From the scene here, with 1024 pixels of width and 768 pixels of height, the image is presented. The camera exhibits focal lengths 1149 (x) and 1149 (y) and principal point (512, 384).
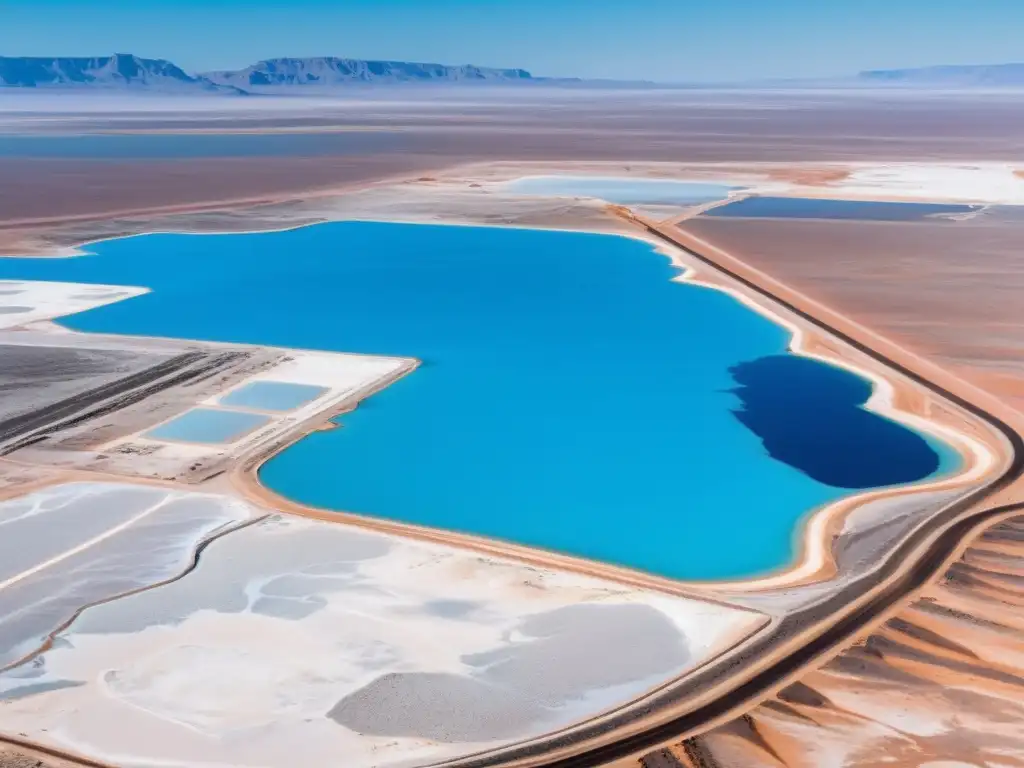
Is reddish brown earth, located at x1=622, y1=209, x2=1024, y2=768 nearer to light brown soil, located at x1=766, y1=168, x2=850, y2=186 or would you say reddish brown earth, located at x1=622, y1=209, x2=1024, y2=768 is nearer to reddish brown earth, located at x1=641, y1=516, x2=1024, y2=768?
reddish brown earth, located at x1=641, y1=516, x2=1024, y2=768

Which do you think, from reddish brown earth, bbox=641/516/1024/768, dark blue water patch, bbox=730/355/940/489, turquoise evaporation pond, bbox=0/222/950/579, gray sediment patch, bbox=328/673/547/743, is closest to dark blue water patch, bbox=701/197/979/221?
turquoise evaporation pond, bbox=0/222/950/579

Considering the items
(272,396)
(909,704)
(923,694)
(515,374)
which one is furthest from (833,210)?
(909,704)

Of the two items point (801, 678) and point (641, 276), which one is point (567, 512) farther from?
point (641, 276)

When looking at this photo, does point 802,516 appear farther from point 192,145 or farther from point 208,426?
point 192,145

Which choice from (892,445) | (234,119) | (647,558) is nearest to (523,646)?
(647,558)

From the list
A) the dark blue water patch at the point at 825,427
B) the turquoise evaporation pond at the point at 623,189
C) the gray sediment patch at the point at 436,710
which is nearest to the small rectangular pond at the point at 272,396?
the dark blue water patch at the point at 825,427

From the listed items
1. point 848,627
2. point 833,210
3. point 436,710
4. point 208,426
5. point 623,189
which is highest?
point 623,189
